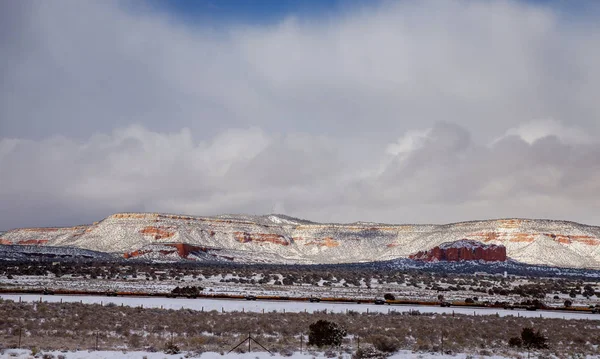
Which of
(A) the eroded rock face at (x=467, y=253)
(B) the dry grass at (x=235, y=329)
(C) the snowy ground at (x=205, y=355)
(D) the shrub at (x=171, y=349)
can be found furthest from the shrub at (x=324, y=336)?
(A) the eroded rock face at (x=467, y=253)

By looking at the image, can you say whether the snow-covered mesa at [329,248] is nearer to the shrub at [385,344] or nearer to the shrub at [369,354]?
the shrub at [385,344]

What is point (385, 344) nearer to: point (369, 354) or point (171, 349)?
point (369, 354)

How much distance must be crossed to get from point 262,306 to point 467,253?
4666 inches

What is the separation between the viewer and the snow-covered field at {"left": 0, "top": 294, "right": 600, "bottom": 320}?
121ft

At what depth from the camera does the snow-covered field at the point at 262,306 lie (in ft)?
121

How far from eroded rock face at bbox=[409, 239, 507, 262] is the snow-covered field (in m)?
108

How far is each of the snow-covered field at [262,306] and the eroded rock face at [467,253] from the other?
4267 inches

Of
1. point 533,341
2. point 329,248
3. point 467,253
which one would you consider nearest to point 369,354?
point 533,341

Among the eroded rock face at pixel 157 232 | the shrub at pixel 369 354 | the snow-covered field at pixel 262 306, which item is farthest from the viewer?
the eroded rock face at pixel 157 232

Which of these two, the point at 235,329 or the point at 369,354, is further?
the point at 235,329

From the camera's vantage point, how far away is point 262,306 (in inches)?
1505

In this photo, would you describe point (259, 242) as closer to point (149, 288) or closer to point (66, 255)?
point (66, 255)

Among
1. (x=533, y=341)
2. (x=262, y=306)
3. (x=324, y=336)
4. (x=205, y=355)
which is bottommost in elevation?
(x=205, y=355)

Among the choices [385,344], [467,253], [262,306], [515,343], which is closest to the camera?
[385,344]
